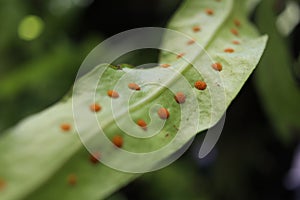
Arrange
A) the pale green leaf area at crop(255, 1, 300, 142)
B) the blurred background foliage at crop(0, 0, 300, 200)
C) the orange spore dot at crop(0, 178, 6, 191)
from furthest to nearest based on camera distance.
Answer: the blurred background foliage at crop(0, 0, 300, 200)
the pale green leaf area at crop(255, 1, 300, 142)
the orange spore dot at crop(0, 178, 6, 191)

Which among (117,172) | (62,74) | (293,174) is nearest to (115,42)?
(62,74)

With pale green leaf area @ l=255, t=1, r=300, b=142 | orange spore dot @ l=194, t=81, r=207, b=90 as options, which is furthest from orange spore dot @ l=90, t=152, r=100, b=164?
pale green leaf area @ l=255, t=1, r=300, b=142

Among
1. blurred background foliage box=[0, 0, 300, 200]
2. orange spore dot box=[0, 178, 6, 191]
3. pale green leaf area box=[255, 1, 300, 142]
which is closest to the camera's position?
orange spore dot box=[0, 178, 6, 191]

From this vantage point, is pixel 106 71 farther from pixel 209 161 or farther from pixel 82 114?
pixel 209 161

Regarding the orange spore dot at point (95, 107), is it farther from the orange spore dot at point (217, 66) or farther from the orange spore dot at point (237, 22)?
the orange spore dot at point (237, 22)

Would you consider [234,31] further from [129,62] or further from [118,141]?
[129,62]

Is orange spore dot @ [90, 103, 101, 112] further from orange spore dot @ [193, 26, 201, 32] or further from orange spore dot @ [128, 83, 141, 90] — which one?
orange spore dot @ [193, 26, 201, 32]

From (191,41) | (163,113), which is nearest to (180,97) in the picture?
(163,113)

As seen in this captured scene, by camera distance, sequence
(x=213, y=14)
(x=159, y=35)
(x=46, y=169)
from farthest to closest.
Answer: (x=159, y=35), (x=213, y=14), (x=46, y=169)
